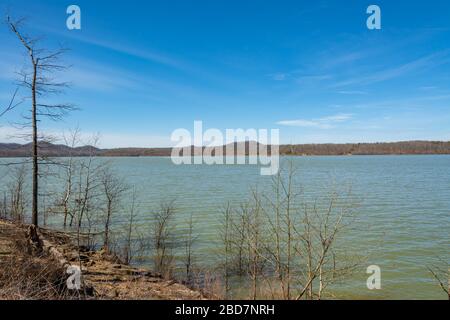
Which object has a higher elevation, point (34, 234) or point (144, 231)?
point (34, 234)

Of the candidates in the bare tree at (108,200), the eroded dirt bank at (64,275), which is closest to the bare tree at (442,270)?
the eroded dirt bank at (64,275)

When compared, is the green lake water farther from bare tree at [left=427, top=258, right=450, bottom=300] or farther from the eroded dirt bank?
the eroded dirt bank

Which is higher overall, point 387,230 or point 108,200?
point 108,200

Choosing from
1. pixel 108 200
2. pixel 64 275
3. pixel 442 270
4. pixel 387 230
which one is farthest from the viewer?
pixel 108 200

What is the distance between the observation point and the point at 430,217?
872 inches

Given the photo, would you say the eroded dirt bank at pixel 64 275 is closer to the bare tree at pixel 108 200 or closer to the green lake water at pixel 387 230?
the bare tree at pixel 108 200

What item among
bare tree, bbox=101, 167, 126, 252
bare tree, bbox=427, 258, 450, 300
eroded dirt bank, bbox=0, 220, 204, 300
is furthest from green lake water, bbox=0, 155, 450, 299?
eroded dirt bank, bbox=0, 220, 204, 300

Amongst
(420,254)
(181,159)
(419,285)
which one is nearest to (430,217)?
(420,254)

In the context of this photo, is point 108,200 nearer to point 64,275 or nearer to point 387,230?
point 64,275

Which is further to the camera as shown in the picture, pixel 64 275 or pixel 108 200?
pixel 108 200

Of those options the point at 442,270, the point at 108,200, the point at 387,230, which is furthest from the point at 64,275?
the point at 387,230
